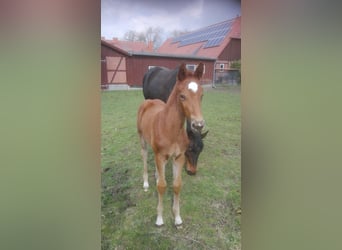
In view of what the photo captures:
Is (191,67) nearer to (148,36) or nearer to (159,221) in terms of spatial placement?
(148,36)

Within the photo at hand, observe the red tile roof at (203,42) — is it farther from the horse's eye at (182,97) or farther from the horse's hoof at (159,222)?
the horse's hoof at (159,222)

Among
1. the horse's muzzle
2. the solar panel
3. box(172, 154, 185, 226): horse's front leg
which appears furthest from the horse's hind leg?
the solar panel

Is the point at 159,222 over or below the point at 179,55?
below

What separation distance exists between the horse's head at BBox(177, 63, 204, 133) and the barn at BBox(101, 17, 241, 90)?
6 centimetres

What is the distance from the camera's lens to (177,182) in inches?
39.1

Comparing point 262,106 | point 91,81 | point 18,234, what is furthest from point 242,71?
point 18,234

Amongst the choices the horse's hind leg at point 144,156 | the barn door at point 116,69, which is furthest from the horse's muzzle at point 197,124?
the barn door at point 116,69

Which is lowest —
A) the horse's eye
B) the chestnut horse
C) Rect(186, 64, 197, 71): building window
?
the chestnut horse

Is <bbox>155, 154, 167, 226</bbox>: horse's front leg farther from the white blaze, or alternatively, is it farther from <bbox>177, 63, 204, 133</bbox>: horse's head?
the white blaze

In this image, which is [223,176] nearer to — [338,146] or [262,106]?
[262,106]

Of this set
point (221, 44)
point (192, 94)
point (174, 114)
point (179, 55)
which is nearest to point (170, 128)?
point (174, 114)

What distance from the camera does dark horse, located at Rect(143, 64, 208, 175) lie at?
100 centimetres

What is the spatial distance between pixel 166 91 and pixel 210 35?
30cm

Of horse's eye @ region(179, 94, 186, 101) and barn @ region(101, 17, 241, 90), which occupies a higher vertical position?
barn @ region(101, 17, 241, 90)
